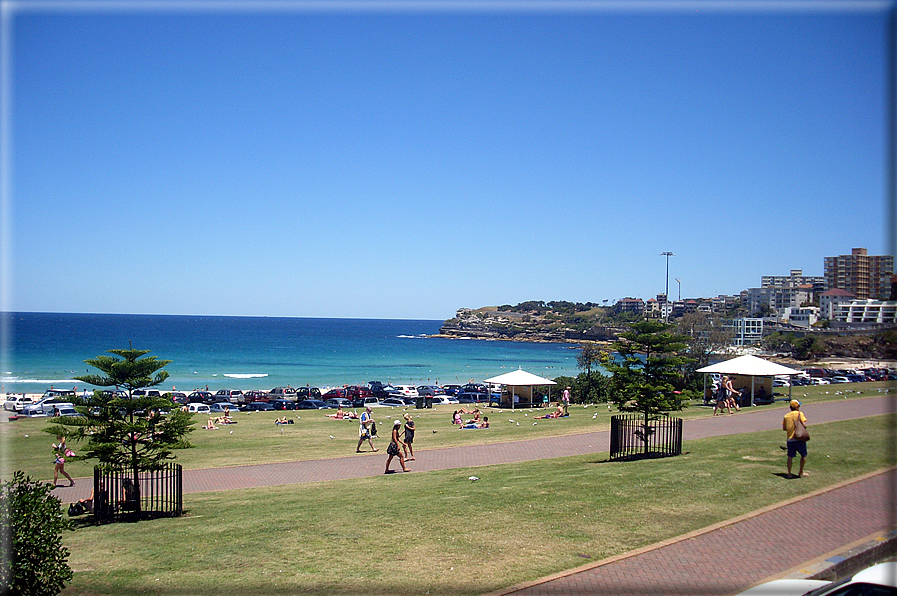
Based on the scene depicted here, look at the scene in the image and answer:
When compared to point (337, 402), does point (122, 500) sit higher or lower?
higher

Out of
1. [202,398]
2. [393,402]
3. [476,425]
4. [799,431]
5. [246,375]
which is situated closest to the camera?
[799,431]

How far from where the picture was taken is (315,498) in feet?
38.1

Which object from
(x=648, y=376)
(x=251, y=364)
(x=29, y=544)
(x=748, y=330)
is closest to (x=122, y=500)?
(x=29, y=544)

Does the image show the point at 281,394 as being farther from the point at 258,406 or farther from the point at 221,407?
the point at 258,406

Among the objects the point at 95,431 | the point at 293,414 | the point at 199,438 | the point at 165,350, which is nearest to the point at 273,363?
the point at 165,350

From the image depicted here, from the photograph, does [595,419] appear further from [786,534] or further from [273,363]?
[273,363]

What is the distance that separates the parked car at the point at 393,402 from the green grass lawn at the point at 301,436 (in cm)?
969

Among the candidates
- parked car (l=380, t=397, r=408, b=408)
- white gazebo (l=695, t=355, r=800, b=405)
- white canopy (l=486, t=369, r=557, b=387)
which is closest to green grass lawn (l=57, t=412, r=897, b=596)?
white gazebo (l=695, t=355, r=800, b=405)

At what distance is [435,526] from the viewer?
333 inches

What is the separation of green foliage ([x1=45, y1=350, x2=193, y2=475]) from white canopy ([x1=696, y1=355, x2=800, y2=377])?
70.1ft

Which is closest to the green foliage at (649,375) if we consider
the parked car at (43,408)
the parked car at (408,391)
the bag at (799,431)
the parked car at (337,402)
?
the bag at (799,431)

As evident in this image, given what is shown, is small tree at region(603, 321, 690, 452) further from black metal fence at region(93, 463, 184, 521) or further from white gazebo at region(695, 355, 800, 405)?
white gazebo at region(695, 355, 800, 405)

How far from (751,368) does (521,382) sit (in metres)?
10.5

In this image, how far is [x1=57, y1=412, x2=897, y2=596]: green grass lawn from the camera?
6.80 m
